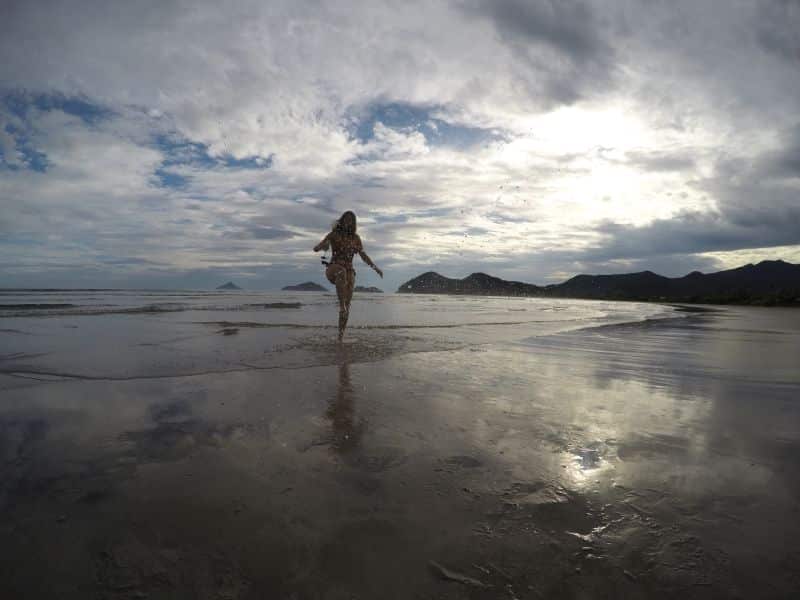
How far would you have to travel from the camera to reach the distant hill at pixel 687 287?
39750 mm

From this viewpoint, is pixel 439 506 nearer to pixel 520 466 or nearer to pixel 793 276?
pixel 520 466

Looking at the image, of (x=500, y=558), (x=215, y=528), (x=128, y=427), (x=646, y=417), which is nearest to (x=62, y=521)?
(x=215, y=528)

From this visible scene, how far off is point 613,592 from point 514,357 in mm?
5566

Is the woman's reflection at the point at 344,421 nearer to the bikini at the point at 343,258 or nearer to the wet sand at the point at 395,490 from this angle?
the wet sand at the point at 395,490

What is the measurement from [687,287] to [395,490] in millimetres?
88327

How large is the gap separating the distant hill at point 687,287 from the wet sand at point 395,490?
42.6 metres

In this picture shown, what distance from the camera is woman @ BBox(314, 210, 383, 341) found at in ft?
29.3

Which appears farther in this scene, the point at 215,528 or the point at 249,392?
the point at 249,392

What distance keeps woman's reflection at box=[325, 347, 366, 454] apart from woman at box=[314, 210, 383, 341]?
166 inches

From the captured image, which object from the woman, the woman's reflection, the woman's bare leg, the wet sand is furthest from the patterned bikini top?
the wet sand

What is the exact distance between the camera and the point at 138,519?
6.37 ft

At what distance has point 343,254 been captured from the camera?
9.05 metres

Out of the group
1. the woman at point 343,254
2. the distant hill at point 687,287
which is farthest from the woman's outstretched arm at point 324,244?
the distant hill at point 687,287

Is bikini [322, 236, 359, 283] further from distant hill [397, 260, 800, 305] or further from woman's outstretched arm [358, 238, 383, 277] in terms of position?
distant hill [397, 260, 800, 305]
